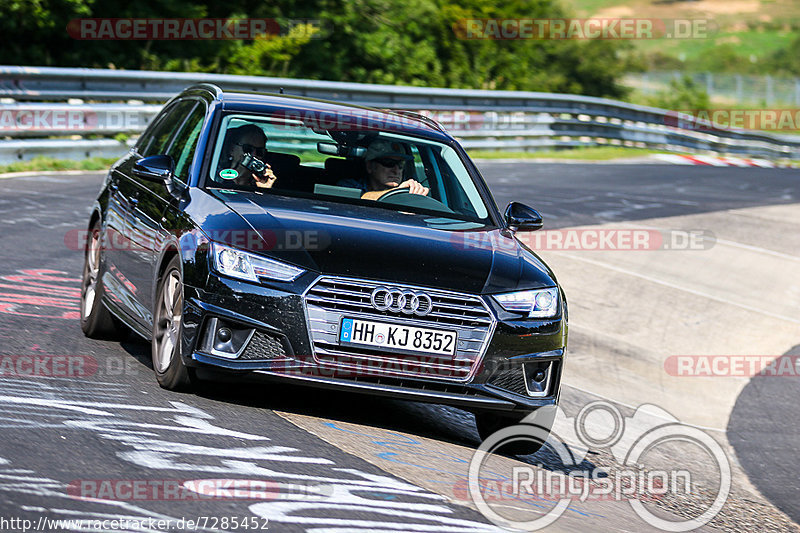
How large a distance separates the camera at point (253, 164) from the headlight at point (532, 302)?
1.62 metres

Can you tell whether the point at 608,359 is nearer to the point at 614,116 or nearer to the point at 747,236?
the point at 747,236

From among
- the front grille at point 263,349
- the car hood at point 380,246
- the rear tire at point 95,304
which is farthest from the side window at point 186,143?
the front grille at point 263,349

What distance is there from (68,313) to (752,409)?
525 cm

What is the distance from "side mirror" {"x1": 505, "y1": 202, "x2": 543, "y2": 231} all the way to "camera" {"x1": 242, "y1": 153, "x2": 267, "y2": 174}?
4.79ft

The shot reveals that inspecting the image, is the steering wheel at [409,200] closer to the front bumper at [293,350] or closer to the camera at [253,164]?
the camera at [253,164]

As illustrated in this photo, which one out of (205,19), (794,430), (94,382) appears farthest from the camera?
(205,19)

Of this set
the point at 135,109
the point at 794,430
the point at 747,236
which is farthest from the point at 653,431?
the point at 135,109

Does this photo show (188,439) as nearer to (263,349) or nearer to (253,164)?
(263,349)

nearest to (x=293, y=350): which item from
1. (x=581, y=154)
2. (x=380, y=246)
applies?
(x=380, y=246)

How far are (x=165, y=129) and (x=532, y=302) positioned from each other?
118 inches

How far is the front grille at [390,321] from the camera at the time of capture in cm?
582

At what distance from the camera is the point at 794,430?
9.25 m

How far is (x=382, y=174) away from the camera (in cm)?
717

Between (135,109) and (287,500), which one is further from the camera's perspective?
(135,109)
